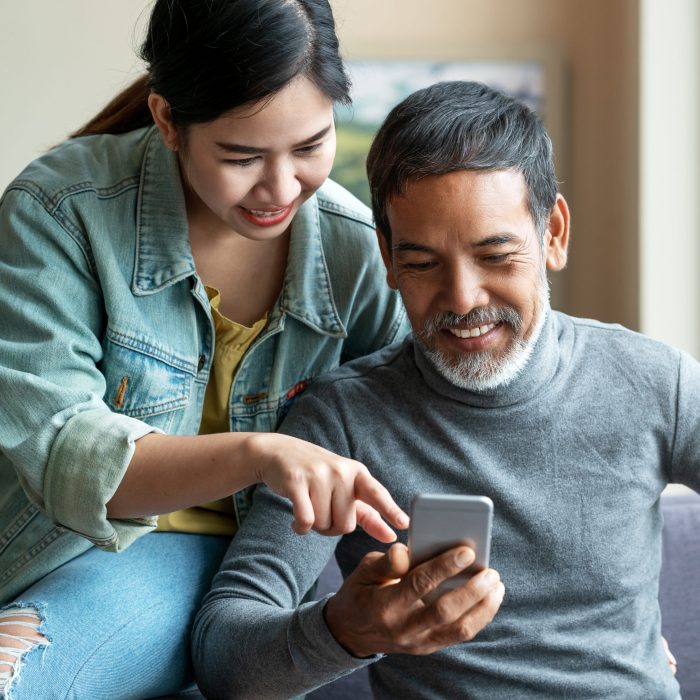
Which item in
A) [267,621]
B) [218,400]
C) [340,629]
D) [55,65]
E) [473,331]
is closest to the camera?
[340,629]

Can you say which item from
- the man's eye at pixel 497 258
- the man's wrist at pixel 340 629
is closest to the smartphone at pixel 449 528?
the man's wrist at pixel 340 629

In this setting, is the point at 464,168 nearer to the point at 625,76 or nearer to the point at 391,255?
the point at 391,255

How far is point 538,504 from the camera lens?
4.97 feet

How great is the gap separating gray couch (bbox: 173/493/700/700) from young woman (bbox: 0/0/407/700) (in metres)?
0.35

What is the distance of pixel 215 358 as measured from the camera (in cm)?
168

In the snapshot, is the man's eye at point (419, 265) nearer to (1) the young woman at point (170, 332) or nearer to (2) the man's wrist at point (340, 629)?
(1) the young woman at point (170, 332)

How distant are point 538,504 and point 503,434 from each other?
106mm

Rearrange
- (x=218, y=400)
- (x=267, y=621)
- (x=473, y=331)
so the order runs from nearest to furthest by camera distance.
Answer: (x=267, y=621) → (x=473, y=331) → (x=218, y=400)

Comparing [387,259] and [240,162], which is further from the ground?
[240,162]

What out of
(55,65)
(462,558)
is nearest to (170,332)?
(462,558)

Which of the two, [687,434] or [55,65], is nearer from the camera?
[687,434]

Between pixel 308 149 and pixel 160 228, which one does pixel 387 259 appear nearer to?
pixel 308 149

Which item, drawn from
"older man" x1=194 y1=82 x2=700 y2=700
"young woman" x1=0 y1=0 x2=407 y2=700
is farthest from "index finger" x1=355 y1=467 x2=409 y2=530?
"older man" x1=194 y1=82 x2=700 y2=700

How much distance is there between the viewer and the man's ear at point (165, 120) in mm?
1502
